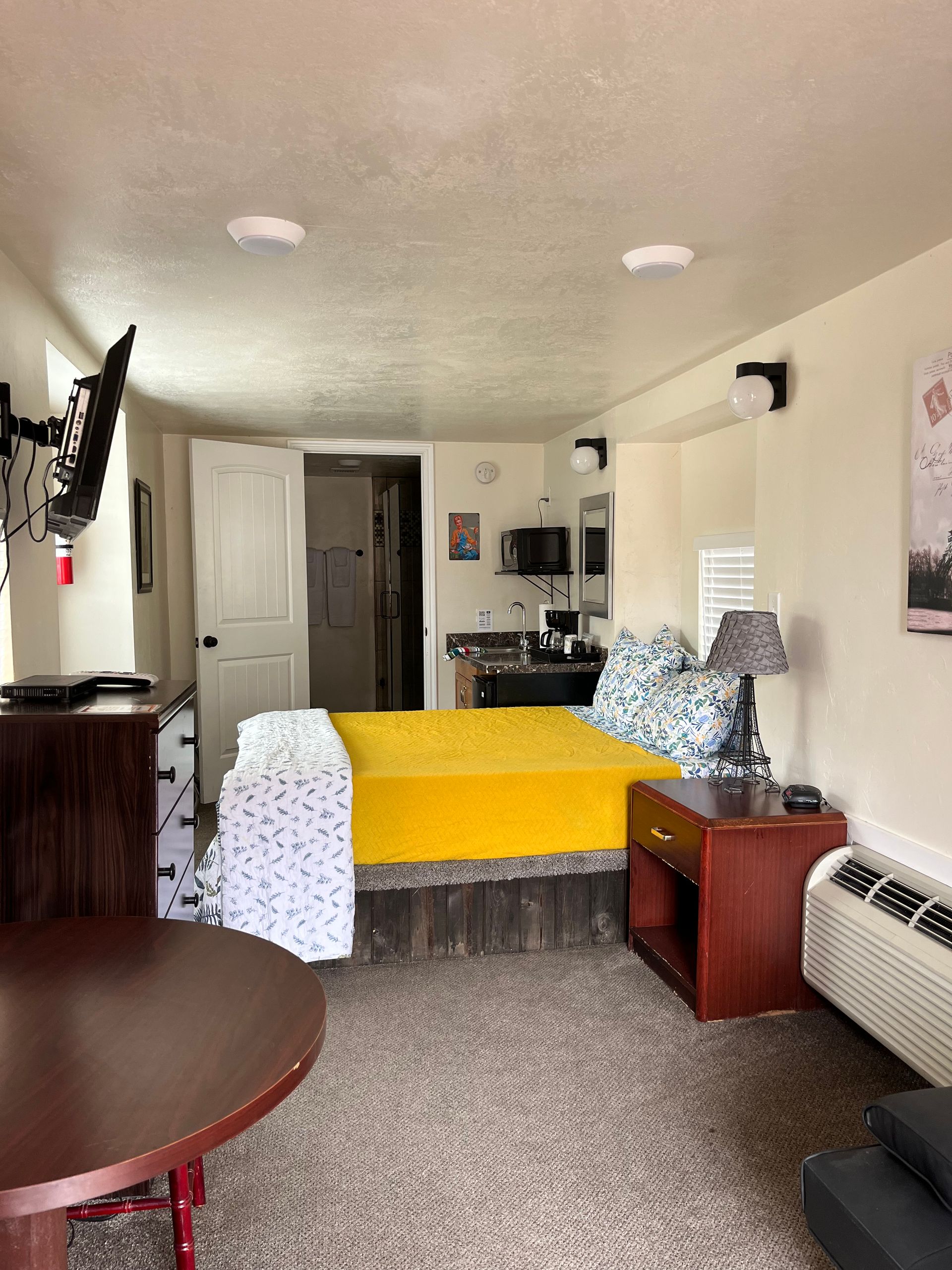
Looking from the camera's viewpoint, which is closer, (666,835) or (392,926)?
(666,835)

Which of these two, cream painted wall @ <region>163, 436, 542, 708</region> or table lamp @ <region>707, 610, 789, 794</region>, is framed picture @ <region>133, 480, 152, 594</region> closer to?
cream painted wall @ <region>163, 436, 542, 708</region>

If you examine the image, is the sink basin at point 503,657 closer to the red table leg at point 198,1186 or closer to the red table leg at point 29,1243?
the red table leg at point 198,1186

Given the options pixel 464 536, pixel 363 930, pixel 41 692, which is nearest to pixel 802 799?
pixel 363 930

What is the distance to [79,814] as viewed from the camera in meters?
1.93

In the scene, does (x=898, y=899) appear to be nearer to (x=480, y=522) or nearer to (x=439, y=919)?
(x=439, y=919)

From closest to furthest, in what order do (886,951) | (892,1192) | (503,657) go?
(892,1192) < (886,951) < (503,657)

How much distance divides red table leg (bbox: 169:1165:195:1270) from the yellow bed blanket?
1.49 metres

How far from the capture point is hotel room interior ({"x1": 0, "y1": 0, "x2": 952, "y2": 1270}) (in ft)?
4.76

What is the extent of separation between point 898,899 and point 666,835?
0.75m

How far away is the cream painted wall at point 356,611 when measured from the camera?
8.35 meters

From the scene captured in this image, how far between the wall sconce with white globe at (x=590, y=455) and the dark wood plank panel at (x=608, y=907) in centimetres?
243

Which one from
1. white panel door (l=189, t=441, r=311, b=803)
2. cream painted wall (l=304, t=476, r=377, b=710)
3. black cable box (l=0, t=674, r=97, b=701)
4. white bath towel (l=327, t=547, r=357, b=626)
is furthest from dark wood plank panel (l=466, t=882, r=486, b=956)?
white bath towel (l=327, t=547, r=357, b=626)

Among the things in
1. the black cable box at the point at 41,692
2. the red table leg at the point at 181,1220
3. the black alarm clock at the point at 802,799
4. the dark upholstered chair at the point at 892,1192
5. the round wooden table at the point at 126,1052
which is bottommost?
the red table leg at the point at 181,1220

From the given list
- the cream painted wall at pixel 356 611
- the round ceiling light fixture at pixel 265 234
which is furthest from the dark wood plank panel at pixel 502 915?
the cream painted wall at pixel 356 611
